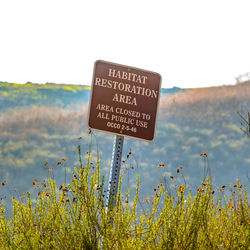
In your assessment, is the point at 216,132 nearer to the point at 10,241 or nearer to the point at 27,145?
the point at 27,145

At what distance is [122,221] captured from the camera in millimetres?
3637

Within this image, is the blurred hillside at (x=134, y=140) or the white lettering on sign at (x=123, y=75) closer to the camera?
the white lettering on sign at (x=123, y=75)

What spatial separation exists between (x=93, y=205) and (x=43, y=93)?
22207mm

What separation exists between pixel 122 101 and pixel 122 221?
37.0 inches

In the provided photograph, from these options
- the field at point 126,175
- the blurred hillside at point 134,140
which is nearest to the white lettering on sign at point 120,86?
the field at point 126,175

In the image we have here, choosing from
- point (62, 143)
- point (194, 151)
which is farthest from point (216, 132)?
point (62, 143)

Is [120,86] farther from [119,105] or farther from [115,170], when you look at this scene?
[115,170]

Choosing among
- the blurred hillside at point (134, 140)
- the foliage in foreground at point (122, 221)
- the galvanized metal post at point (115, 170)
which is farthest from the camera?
the blurred hillside at point (134, 140)

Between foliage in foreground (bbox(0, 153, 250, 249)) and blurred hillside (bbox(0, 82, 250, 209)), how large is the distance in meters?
17.4

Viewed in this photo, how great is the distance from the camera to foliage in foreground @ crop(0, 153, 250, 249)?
3.63 m

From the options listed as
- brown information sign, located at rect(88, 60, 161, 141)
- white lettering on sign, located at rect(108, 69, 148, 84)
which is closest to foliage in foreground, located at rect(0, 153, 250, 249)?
brown information sign, located at rect(88, 60, 161, 141)

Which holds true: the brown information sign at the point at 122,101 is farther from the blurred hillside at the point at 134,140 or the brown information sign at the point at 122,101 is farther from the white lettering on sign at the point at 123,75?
the blurred hillside at the point at 134,140

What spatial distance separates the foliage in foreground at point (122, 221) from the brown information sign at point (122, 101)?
0.41 m

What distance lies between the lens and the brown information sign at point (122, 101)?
389 centimetres
